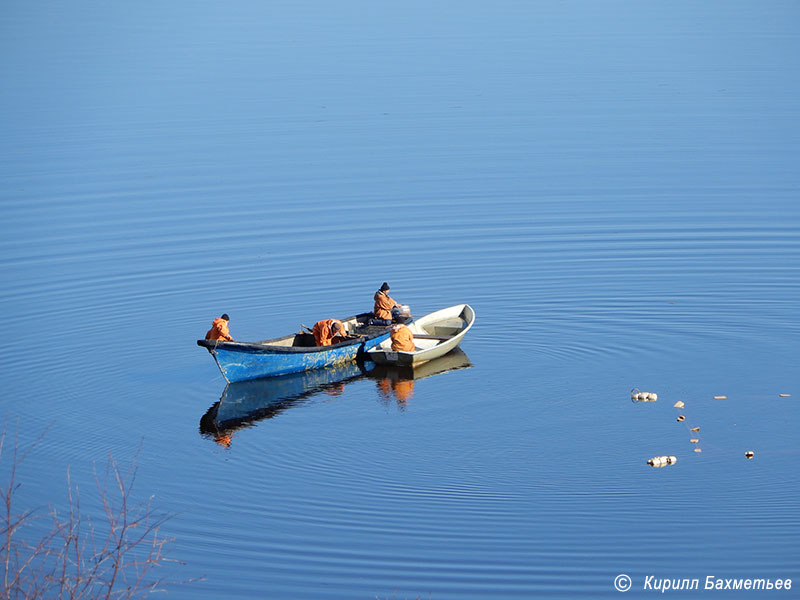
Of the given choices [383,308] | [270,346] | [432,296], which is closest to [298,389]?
[270,346]

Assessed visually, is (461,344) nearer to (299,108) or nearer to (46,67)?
(299,108)

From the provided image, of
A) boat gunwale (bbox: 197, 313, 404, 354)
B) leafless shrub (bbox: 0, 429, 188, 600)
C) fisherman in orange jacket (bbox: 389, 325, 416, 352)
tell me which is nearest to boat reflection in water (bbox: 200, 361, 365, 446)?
boat gunwale (bbox: 197, 313, 404, 354)

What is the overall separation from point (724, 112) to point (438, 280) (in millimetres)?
22097

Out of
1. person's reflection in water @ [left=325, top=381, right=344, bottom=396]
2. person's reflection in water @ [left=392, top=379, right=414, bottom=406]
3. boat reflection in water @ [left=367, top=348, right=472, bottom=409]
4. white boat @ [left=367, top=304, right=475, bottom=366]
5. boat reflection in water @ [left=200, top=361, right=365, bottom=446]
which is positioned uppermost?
white boat @ [left=367, top=304, right=475, bottom=366]

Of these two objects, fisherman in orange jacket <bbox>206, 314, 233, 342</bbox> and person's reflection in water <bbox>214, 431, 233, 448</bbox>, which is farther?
fisherman in orange jacket <bbox>206, 314, 233, 342</bbox>

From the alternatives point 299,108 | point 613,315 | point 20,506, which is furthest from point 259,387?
point 299,108

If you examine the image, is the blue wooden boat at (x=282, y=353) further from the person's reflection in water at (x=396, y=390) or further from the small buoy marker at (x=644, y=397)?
the small buoy marker at (x=644, y=397)

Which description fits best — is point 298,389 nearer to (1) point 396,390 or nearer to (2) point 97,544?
(1) point 396,390

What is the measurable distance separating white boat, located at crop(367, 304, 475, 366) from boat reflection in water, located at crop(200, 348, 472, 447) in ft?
0.76

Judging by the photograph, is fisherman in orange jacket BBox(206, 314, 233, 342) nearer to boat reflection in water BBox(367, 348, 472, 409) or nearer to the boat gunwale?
the boat gunwale

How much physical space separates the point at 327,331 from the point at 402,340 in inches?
64.7

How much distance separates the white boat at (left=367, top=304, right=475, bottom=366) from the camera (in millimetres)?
25094

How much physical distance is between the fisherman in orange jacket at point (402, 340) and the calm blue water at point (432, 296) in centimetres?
87

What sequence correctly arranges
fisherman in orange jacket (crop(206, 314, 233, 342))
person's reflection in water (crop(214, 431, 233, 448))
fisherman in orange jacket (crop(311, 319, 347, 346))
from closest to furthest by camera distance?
person's reflection in water (crop(214, 431, 233, 448)) < fisherman in orange jacket (crop(206, 314, 233, 342)) < fisherman in orange jacket (crop(311, 319, 347, 346))
